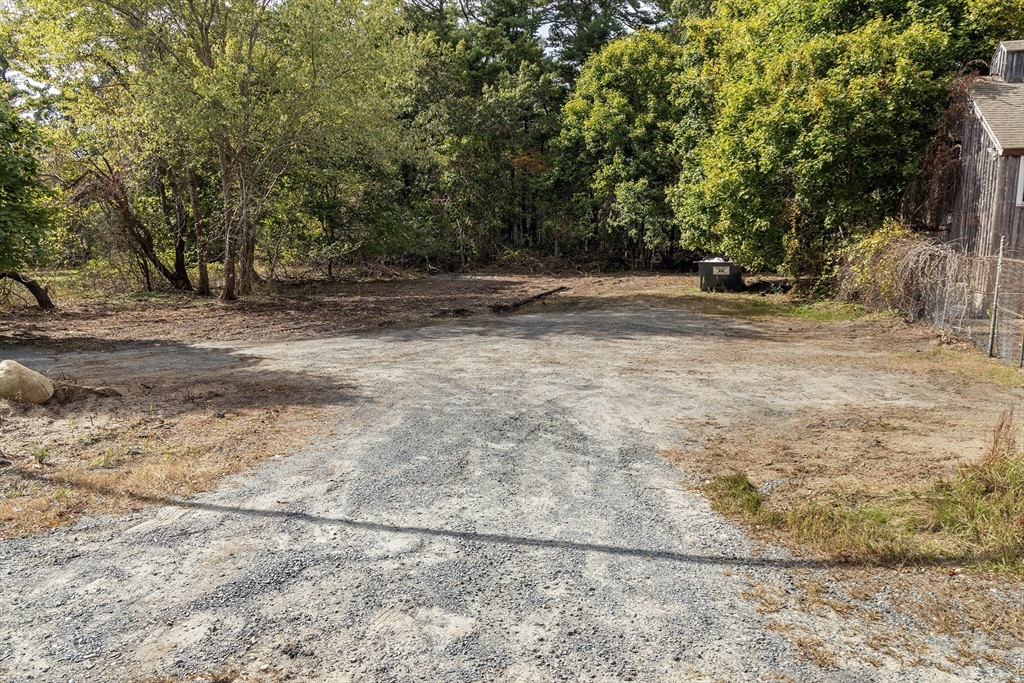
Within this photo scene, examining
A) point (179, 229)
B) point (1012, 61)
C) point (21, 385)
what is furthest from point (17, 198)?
point (1012, 61)

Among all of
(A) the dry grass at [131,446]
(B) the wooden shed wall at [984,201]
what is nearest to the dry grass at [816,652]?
(A) the dry grass at [131,446]

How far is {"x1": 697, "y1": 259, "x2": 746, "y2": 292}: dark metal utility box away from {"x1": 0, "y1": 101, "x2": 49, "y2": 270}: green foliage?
54.0 ft

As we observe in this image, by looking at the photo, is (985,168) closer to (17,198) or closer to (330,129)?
(330,129)

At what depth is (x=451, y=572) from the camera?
13.0ft

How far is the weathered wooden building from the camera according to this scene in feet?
42.9

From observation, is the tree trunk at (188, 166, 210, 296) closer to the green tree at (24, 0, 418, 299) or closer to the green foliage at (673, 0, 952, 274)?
the green tree at (24, 0, 418, 299)

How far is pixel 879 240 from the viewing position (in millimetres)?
13633

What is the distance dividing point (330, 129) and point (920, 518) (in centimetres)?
1493

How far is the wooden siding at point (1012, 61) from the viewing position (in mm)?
14195

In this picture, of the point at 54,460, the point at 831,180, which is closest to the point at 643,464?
the point at 54,460

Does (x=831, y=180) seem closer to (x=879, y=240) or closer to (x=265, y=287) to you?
(x=879, y=240)

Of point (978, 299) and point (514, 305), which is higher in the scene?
point (978, 299)

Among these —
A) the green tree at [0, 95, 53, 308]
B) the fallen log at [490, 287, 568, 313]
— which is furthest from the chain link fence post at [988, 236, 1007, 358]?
the green tree at [0, 95, 53, 308]

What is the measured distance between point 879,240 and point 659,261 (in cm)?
A: 1511
